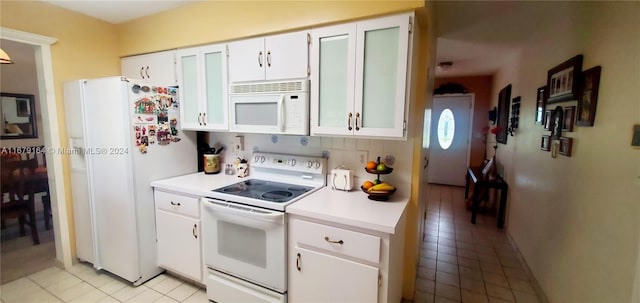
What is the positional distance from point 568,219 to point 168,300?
9.73ft

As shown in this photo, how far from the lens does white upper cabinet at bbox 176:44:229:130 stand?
2193mm

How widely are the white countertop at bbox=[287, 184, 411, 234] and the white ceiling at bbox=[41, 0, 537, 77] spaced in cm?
167

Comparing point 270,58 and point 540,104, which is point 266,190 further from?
point 540,104

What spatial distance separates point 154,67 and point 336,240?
92.9 inches

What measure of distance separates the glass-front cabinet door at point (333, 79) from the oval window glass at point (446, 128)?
4.72 meters

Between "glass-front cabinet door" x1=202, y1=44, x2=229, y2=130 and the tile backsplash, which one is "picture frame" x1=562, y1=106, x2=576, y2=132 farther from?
"glass-front cabinet door" x1=202, y1=44, x2=229, y2=130

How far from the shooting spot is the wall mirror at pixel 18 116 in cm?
392

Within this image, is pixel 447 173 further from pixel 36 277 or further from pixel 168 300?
pixel 36 277

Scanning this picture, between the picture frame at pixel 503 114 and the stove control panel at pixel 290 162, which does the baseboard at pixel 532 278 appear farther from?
the stove control panel at pixel 290 162

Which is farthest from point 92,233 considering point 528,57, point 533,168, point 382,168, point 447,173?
point 447,173

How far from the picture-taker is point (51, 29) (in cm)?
231

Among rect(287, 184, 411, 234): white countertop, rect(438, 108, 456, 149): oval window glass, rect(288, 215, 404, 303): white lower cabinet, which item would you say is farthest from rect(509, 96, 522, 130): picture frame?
rect(288, 215, 404, 303): white lower cabinet

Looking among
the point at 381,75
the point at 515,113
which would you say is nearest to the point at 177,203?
the point at 381,75

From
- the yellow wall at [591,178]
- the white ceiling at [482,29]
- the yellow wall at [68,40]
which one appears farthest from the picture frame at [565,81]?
the yellow wall at [68,40]
